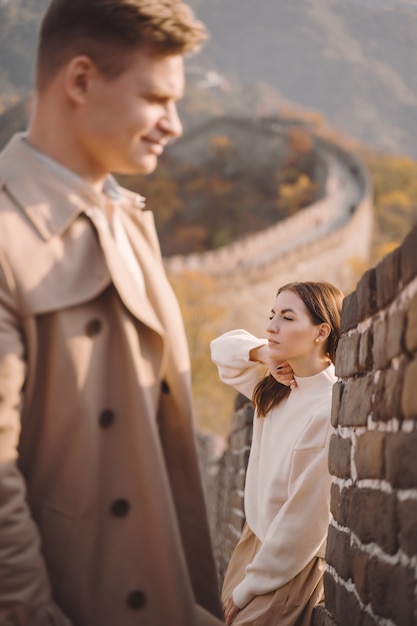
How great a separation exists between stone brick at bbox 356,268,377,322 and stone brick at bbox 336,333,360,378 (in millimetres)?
104

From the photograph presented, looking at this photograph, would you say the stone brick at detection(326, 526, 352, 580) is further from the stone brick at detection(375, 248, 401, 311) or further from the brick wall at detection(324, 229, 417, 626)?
the stone brick at detection(375, 248, 401, 311)

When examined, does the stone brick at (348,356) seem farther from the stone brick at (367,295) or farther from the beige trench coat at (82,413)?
the beige trench coat at (82,413)

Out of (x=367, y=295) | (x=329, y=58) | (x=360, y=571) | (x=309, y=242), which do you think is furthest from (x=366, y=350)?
(x=329, y=58)

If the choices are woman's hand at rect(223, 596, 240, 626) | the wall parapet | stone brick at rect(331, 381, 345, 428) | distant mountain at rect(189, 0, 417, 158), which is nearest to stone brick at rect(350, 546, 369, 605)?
stone brick at rect(331, 381, 345, 428)

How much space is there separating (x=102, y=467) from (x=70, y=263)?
1.46 feet

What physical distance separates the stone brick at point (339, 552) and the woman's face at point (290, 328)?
0.59 m

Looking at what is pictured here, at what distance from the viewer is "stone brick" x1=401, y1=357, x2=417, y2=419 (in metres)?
2.59

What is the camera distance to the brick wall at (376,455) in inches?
103

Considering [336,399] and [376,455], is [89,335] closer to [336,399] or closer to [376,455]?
[376,455]

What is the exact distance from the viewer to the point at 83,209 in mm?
2393

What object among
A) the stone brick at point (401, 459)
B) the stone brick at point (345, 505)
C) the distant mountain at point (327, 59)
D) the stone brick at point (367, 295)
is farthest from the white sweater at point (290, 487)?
the distant mountain at point (327, 59)

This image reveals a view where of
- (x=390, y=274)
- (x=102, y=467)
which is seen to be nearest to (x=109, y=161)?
(x=102, y=467)

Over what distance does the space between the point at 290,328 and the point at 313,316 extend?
0.10 m

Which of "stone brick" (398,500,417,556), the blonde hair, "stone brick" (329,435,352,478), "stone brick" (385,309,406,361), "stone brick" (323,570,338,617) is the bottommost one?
"stone brick" (323,570,338,617)
